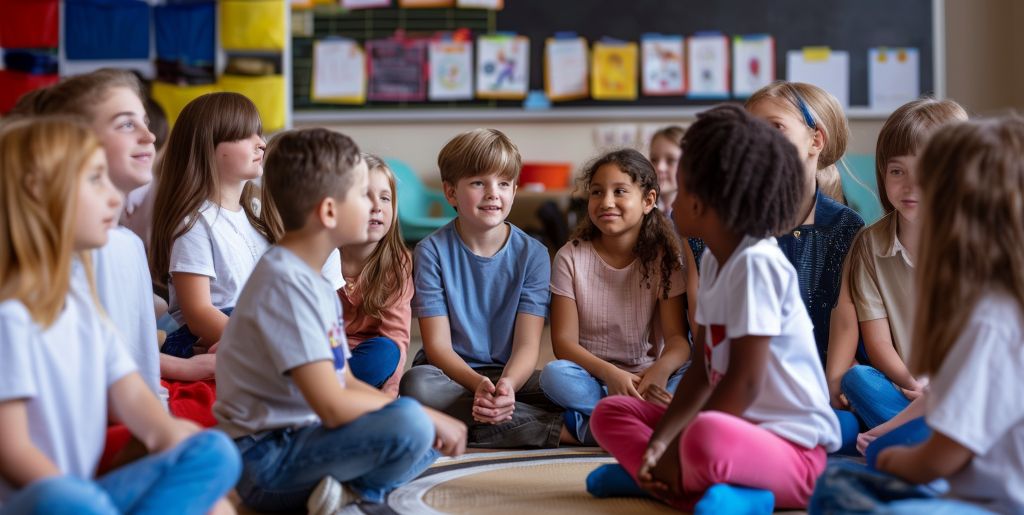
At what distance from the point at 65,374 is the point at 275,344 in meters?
0.32

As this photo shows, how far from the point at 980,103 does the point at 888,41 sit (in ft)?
Result: 1.82

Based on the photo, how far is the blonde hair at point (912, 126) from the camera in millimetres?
2076

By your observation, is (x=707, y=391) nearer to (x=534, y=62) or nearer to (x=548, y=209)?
(x=548, y=209)

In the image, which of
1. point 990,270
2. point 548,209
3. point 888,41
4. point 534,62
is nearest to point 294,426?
point 990,270

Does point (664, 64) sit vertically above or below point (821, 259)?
above

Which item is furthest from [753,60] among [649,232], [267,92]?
[649,232]

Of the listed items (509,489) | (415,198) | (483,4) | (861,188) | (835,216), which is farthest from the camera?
(483,4)

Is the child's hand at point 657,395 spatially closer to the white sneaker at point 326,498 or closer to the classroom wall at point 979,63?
the white sneaker at point 326,498

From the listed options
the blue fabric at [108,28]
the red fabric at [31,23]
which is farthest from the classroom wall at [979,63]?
the red fabric at [31,23]

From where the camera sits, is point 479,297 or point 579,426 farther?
point 479,297

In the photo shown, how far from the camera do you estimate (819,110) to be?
2.36 m

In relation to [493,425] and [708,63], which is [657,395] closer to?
[493,425]

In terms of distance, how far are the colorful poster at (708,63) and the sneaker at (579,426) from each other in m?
3.13

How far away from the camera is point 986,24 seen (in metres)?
4.98
